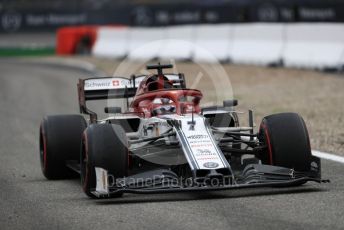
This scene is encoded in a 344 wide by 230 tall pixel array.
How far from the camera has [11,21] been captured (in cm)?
4675

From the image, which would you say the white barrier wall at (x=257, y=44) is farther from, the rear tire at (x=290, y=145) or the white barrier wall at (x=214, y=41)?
the rear tire at (x=290, y=145)

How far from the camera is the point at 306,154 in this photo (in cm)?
930

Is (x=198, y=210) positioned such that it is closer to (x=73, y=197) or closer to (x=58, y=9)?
(x=73, y=197)

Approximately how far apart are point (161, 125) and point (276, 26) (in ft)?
56.9

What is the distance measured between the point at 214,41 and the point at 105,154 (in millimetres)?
22179

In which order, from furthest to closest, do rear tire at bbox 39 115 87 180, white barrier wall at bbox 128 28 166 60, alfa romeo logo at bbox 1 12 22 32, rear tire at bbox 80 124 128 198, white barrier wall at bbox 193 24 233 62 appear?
1. alfa romeo logo at bbox 1 12 22 32
2. white barrier wall at bbox 128 28 166 60
3. white barrier wall at bbox 193 24 233 62
4. rear tire at bbox 39 115 87 180
5. rear tire at bbox 80 124 128 198

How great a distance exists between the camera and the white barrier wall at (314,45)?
910 inches

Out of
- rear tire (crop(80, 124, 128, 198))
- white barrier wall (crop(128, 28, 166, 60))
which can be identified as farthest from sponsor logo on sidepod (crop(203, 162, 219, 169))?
white barrier wall (crop(128, 28, 166, 60))

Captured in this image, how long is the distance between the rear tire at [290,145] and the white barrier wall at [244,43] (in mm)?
9298

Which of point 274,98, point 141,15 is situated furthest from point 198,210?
point 141,15

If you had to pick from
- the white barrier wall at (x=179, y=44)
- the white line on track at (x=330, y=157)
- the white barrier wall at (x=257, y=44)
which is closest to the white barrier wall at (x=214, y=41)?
the white barrier wall at (x=257, y=44)

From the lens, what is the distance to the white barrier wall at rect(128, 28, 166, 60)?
113ft

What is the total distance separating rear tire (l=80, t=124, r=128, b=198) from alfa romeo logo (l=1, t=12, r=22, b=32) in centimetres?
3858

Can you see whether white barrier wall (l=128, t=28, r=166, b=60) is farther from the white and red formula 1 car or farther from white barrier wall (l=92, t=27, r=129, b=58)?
the white and red formula 1 car
